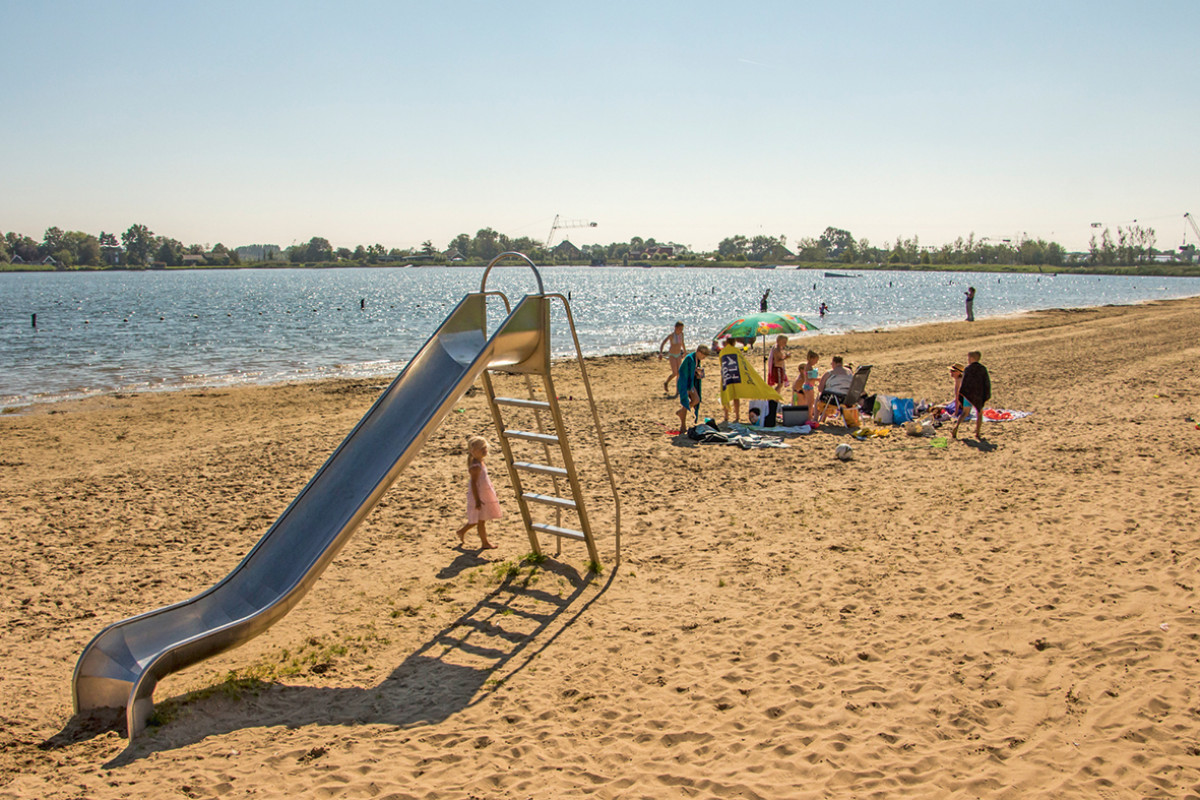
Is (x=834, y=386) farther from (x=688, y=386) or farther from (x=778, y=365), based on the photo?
(x=688, y=386)

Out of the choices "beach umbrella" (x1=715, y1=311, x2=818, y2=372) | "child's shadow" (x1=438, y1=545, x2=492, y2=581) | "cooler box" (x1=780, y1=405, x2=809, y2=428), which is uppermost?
"beach umbrella" (x1=715, y1=311, x2=818, y2=372)

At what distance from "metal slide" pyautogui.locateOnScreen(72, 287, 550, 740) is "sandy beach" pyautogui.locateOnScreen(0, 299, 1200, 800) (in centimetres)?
33

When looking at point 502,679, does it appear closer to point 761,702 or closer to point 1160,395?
point 761,702

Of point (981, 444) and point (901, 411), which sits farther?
point (901, 411)

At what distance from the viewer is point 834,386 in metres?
12.8

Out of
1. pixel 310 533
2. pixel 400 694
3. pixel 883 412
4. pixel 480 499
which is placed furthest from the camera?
pixel 883 412

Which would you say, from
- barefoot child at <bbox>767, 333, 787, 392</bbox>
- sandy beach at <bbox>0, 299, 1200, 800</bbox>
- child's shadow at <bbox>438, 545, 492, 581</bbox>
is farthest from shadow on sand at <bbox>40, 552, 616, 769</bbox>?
barefoot child at <bbox>767, 333, 787, 392</bbox>

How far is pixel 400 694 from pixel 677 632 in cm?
201

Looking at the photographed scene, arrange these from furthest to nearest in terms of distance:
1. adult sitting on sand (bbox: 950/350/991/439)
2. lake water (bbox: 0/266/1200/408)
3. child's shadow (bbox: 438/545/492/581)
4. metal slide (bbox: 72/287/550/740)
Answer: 1. lake water (bbox: 0/266/1200/408)
2. adult sitting on sand (bbox: 950/350/991/439)
3. child's shadow (bbox: 438/545/492/581)
4. metal slide (bbox: 72/287/550/740)

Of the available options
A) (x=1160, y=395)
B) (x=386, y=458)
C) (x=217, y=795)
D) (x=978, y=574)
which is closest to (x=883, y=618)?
(x=978, y=574)

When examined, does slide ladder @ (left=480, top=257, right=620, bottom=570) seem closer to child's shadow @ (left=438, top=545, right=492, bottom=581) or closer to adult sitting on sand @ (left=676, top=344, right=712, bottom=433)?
child's shadow @ (left=438, top=545, right=492, bottom=581)

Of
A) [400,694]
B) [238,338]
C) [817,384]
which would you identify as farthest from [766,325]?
[238,338]

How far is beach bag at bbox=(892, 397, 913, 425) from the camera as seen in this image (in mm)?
12938

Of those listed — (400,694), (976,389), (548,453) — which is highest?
(976,389)
